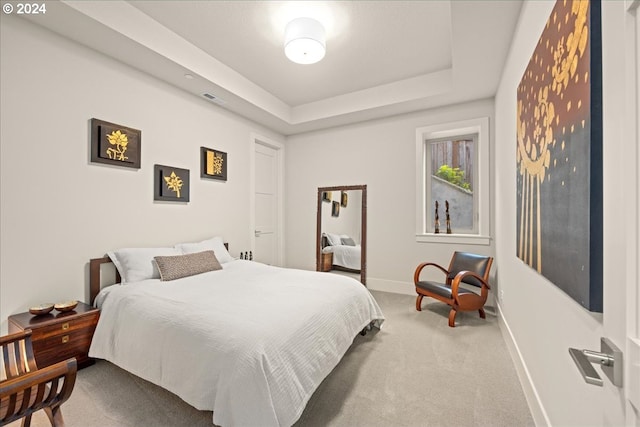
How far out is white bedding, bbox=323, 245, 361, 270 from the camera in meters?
4.58

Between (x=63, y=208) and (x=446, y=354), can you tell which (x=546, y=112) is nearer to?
(x=446, y=354)

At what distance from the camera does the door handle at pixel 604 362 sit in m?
0.65

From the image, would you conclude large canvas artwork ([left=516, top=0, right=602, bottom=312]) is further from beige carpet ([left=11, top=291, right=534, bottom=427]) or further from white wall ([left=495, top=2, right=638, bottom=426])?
beige carpet ([left=11, top=291, right=534, bottom=427])

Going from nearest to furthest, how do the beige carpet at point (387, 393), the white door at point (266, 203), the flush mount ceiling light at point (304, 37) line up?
1. the beige carpet at point (387, 393)
2. the flush mount ceiling light at point (304, 37)
3. the white door at point (266, 203)

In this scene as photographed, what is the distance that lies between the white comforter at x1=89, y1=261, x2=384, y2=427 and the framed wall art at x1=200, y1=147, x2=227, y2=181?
1.71m

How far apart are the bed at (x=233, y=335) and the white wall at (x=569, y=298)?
1.22 m

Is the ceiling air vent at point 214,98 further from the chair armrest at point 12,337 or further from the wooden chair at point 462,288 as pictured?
the wooden chair at point 462,288

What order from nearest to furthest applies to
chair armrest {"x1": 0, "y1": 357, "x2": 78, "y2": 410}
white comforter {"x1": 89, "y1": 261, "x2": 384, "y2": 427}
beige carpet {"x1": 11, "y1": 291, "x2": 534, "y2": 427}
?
chair armrest {"x1": 0, "y1": 357, "x2": 78, "y2": 410} < white comforter {"x1": 89, "y1": 261, "x2": 384, "y2": 427} < beige carpet {"x1": 11, "y1": 291, "x2": 534, "y2": 427}

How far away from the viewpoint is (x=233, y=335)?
5.03 ft

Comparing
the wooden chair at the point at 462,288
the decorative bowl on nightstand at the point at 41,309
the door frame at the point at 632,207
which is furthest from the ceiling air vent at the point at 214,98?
the door frame at the point at 632,207

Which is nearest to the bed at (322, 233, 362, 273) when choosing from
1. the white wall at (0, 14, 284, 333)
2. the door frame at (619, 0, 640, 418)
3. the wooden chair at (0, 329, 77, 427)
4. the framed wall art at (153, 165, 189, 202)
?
the white wall at (0, 14, 284, 333)

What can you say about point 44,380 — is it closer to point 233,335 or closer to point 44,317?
point 233,335

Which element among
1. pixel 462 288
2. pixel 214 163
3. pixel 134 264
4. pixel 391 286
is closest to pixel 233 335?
pixel 134 264

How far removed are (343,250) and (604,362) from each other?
4.07 m
